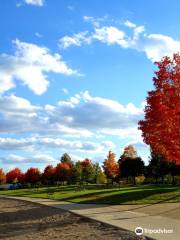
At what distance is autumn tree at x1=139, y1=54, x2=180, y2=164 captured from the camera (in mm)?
29859

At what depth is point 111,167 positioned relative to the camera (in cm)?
10850

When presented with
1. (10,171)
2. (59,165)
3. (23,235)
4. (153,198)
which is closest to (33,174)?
(59,165)

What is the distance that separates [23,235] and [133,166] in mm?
81316

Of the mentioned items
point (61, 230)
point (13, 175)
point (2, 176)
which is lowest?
point (61, 230)

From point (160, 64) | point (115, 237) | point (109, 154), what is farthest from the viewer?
point (109, 154)

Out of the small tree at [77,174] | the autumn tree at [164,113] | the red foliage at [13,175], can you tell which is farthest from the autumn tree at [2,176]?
the autumn tree at [164,113]

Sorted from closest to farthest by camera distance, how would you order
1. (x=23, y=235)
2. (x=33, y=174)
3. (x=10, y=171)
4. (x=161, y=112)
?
(x=23, y=235) < (x=161, y=112) < (x=33, y=174) < (x=10, y=171)

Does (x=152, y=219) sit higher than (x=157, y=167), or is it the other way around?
(x=157, y=167)

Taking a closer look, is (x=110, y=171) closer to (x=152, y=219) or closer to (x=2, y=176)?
(x=2, y=176)

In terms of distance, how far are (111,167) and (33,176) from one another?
42.5 m

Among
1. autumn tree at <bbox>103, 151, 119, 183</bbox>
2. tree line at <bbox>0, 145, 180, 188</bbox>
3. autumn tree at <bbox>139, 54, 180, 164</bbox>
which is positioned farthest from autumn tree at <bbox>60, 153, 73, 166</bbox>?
autumn tree at <bbox>139, 54, 180, 164</bbox>

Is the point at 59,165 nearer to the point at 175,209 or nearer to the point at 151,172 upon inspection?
the point at 151,172

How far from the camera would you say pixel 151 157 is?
98812 mm

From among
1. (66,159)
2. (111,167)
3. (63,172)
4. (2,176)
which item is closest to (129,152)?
(111,167)
